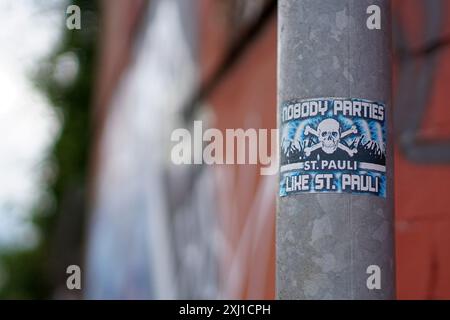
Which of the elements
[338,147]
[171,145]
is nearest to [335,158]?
[338,147]

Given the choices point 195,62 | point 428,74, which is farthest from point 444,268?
point 195,62

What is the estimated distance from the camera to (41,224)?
25312 millimetres

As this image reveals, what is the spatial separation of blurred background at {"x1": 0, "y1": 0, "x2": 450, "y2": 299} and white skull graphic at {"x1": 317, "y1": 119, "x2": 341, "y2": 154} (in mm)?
1945

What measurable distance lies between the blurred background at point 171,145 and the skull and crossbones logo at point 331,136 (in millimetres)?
1937

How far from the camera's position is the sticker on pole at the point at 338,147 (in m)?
2.29

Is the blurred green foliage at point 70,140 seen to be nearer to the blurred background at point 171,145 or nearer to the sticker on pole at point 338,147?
the blurred background at point 171,145

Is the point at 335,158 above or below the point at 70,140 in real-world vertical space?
below

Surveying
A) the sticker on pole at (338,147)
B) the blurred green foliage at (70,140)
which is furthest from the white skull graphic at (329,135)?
the blurred green foliage at (70,140)

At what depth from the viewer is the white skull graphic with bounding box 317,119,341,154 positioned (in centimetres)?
230

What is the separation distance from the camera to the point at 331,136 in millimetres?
2311

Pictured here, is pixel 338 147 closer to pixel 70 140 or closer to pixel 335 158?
pixel 335 158

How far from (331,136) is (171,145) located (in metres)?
8.13

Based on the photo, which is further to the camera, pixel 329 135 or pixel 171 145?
pixel 171 145

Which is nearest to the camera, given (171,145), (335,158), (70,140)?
(335,158)
